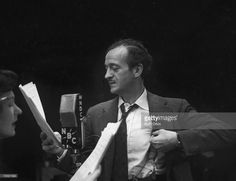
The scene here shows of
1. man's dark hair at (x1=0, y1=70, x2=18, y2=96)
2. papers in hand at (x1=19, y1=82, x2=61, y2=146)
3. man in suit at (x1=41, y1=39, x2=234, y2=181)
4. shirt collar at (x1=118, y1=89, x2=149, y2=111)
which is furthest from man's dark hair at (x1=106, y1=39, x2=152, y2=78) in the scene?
man's dark hair at (x1=0, y1=70, x2=18, y2=96)

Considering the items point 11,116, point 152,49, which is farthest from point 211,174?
point 11,116

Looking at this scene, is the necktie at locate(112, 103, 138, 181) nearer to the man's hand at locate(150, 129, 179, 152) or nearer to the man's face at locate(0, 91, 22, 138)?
the man's hand at locate(150, 129, 179, 152)

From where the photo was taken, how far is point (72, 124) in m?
3.06

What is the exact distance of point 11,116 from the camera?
2.57m

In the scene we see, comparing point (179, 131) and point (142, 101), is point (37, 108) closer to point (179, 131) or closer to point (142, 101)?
point (142, 101)

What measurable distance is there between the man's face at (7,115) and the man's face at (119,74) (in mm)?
666

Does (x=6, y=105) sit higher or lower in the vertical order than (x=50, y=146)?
higher

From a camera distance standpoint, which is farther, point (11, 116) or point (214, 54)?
point (214, 54)

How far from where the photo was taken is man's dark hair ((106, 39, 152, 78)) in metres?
3.04

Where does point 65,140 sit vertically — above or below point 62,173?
above

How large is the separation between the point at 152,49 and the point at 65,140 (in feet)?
2.54

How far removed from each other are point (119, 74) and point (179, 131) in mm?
500

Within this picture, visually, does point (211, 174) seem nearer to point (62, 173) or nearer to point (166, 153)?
point (166, 153)

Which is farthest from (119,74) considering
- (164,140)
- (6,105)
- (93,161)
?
(93,161)
